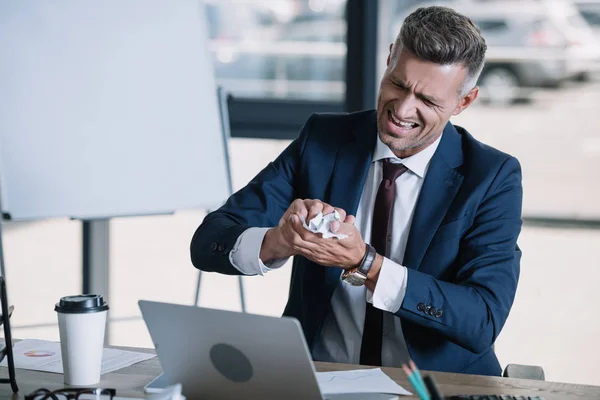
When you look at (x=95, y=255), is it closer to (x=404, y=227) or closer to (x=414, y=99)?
(x=404, y=227)

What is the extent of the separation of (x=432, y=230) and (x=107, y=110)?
5.07 feet

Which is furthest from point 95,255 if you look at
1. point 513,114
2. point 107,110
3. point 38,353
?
point 38,353

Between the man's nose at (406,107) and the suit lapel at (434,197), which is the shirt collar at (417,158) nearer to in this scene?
the suit lapel at (434,197)

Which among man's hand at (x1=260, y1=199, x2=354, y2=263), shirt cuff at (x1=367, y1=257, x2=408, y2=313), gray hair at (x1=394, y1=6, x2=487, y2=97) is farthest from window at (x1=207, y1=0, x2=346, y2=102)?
shirt cuff at (x1=367, y1=257, x2=408, y2=313)

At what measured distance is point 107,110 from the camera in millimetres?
3021

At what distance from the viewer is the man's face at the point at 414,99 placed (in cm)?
188

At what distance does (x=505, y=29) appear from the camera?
11.6 ft

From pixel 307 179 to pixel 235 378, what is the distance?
884mm

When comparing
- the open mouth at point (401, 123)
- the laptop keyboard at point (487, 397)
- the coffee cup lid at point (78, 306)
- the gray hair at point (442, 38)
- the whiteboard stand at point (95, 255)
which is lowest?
the whiteboard stand at point (95, 255)

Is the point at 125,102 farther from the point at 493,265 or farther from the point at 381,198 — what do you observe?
the point at 493,265

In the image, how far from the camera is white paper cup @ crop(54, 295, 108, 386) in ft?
4.61

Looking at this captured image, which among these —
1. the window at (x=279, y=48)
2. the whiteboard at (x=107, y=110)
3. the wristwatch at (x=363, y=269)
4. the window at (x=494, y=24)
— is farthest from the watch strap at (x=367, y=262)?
the window at (x=494, y=24)

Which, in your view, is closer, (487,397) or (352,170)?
(487,397)

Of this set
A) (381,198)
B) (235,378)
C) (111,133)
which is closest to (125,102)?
(111,133)
